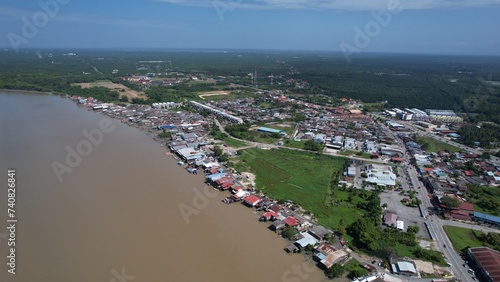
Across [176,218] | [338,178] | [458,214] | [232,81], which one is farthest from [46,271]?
[232,81]

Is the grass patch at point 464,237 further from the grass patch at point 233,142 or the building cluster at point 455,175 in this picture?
the grass patch at point 233,142

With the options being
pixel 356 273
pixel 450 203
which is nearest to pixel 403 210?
pixel 450 203

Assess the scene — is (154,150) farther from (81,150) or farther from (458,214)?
(458,214)

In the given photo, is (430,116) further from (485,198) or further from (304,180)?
(304,180)

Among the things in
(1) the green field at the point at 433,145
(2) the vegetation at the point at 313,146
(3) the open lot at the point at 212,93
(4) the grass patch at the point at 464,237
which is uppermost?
(3) the open lot at the point at 212,93

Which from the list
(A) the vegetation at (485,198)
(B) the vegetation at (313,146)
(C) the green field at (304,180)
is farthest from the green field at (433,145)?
(B) the vegetation at (313,146)

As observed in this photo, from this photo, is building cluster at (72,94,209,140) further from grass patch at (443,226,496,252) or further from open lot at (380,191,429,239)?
grass patch at (443,226,496,252)
